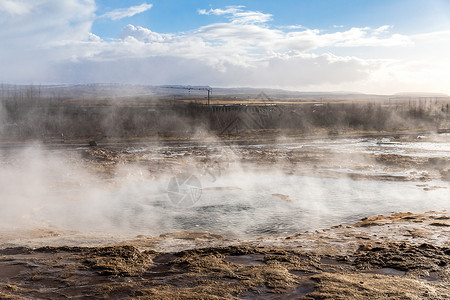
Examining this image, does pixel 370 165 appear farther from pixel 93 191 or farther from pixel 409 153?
pixel 93 191

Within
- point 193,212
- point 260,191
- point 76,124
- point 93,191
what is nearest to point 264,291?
point 193,212

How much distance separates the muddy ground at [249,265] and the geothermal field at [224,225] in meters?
0.03

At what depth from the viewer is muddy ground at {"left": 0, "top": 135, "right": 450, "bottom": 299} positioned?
17.3 ft

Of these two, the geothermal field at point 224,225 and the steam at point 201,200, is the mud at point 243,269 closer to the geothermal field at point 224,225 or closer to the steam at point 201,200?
the geothermal field at point 224,225

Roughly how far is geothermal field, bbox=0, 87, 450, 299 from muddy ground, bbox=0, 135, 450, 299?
0.03 m

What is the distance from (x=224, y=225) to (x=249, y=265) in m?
3.24

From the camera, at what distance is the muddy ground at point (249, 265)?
5.26m

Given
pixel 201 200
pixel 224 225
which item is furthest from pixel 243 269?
pixel 201 200

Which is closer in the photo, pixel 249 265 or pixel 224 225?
pixel 249 265

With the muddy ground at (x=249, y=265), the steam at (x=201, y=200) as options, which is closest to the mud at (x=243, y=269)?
the muddy ground at (x=249, y=265)

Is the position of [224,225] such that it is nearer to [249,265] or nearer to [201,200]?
[201,200]

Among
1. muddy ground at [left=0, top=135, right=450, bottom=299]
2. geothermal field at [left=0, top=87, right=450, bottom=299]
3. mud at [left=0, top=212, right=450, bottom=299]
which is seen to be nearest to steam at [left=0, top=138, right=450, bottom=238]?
geothermal field at [left=0, top=87, right=450, bottom=299]

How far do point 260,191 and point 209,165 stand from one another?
5759 mm

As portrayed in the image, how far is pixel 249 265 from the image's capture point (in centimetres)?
626
